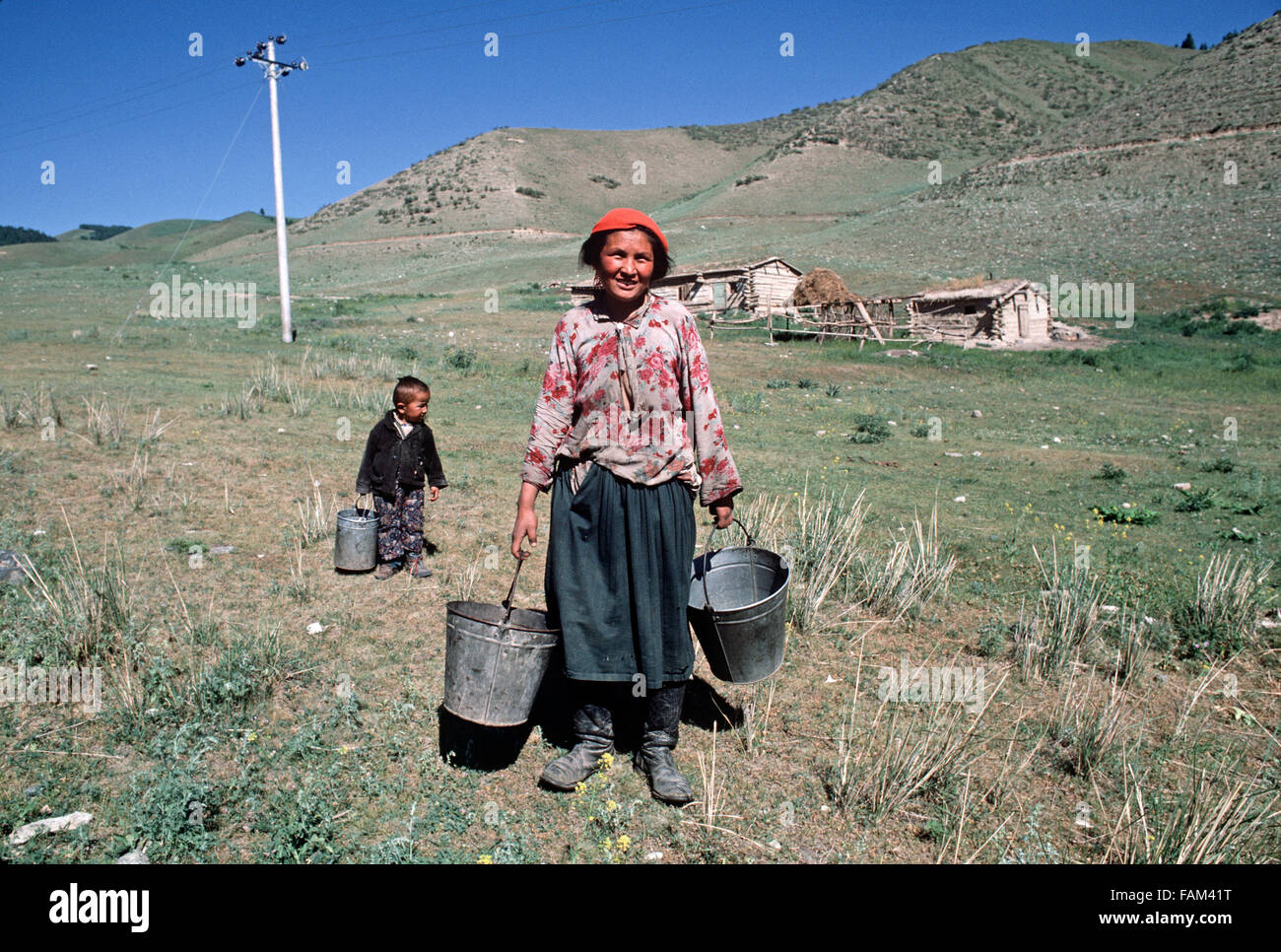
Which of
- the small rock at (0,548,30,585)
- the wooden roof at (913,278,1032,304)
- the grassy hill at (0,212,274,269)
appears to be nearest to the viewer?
the small rock at (0,548,30,585)

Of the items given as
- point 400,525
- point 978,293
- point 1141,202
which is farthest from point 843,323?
point 1141,202

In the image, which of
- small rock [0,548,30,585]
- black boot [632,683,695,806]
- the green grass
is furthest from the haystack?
black boot [632,683,695,806]

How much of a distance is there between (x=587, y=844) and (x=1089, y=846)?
5.60 ft

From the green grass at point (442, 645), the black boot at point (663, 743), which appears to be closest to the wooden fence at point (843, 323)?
the green grass at point (442, 645)

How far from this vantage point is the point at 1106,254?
31.2m

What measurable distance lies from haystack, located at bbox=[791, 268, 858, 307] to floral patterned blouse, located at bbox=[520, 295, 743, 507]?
22953 millimetres

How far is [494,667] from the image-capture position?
2648mm

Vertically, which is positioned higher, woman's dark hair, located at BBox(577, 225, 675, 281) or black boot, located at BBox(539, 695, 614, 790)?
woman's dark hair, located at BBox(577, 225, 675, 281)

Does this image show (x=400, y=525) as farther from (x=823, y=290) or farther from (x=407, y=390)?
(x=823, y=290)

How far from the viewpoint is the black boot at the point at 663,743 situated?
2779 millimetres

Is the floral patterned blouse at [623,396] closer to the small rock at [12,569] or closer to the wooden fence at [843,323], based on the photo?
the small rock at [12,569]

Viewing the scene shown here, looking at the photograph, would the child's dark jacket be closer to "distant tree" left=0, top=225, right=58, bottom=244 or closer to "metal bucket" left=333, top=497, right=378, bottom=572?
"metal bucket" left=333, top=497, right=378, bottom=572

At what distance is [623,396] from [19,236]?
472 ft

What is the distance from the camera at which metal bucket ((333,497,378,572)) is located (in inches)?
186
